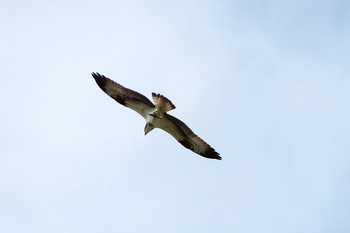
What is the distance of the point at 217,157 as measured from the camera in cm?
2277

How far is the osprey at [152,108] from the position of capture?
70.2 ft

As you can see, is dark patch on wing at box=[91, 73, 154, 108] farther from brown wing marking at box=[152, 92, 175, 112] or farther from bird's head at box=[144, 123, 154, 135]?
bird's head at box=[144, 123, 154, 135]

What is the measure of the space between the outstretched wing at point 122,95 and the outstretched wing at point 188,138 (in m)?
0.80

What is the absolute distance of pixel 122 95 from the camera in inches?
859

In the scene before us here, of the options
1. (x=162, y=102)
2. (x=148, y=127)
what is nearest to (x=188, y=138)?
(x=148, y=127)

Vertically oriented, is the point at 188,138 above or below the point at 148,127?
above

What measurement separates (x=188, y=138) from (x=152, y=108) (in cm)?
166

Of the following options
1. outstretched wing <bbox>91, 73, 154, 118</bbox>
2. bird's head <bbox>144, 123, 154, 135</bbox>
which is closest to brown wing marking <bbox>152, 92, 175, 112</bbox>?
outstretched wing <bbox>91, 73, 154, 118</bbox>

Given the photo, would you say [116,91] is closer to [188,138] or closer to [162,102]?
[162,102]

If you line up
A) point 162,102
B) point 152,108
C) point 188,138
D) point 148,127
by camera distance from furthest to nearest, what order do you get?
1. point 188,138
2. point 148,127
3. point 152,108
4. point 162,102

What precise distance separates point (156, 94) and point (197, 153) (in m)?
2.77

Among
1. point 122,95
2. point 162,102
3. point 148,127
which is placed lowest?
point 148,127

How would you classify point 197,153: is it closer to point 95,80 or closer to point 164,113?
point 164,113

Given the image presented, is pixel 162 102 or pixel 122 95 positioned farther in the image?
pixel 122 95
